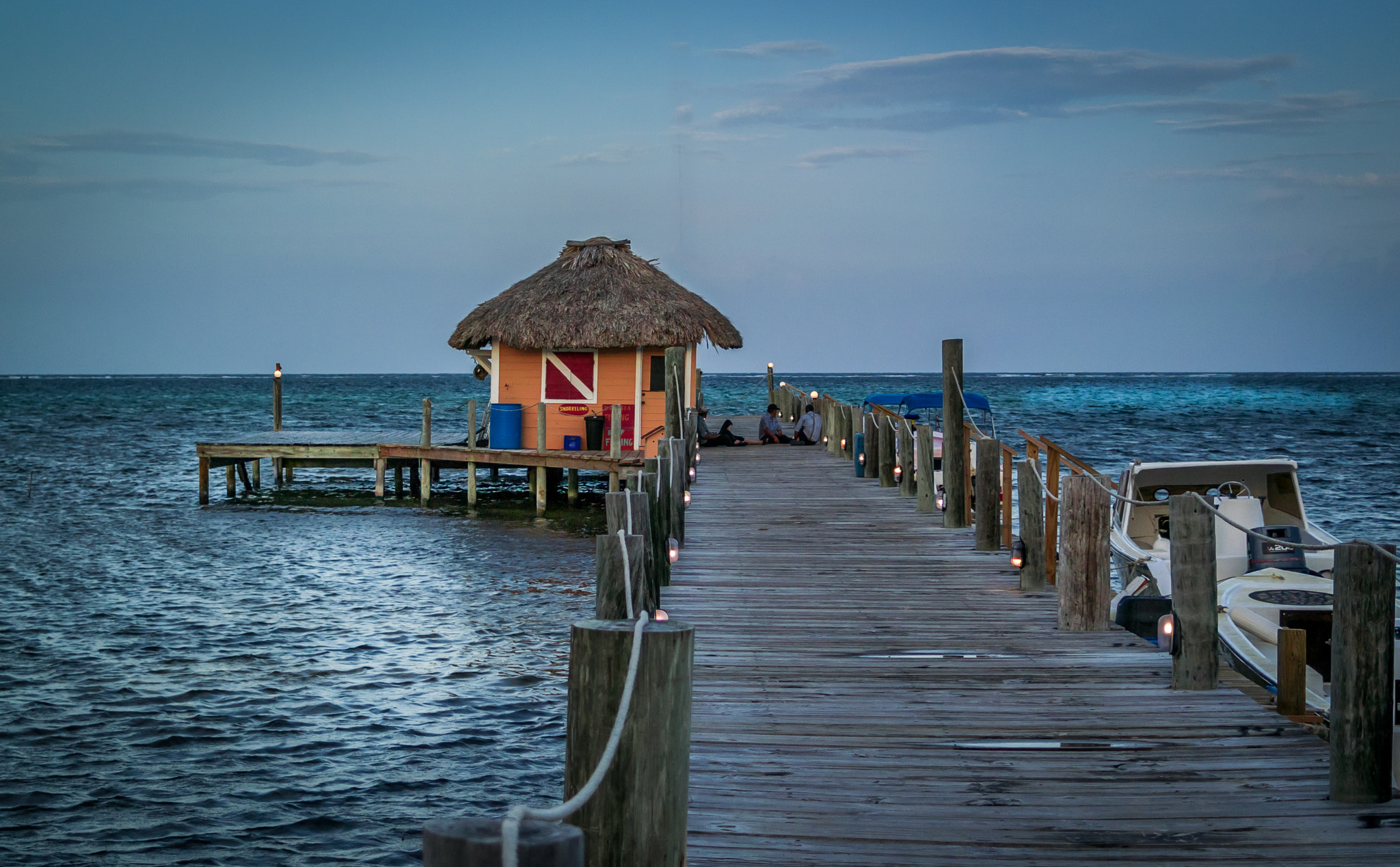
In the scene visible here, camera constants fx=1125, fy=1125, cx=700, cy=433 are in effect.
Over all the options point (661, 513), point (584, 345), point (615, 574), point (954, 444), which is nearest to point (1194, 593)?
point (615, 574)

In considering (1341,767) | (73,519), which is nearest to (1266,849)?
(1341,767)

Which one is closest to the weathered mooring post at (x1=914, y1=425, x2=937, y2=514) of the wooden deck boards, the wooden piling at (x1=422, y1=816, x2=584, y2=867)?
the wooden deck boards

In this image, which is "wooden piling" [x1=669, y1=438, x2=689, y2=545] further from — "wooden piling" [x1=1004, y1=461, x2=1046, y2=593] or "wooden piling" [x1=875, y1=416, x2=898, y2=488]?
"wooden piling" [x1=875, y1=416, x2=898, y2=488]

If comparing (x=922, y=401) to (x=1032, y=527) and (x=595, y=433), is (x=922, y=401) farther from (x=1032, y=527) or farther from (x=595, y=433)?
(x=1032, y=527)

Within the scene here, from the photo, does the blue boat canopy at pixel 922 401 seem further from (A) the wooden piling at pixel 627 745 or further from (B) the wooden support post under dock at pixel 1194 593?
(A) the wooden piling at pixel 627 745

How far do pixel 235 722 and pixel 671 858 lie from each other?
26.7 feet

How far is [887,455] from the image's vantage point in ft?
52.5

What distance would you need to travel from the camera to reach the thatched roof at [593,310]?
23312 mm

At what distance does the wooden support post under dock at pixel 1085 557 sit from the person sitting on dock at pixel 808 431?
1510 cm

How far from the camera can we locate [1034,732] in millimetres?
5516

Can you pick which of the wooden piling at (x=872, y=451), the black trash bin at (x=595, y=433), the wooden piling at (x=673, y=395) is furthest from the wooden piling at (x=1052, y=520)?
the black trash bin at (x=595, y=433)

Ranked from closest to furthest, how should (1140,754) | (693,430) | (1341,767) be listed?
(1341,767) < (1140,754) < (693,430)

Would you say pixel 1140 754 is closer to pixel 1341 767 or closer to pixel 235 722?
pixel 1341 767

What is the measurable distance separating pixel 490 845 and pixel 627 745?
902mm
